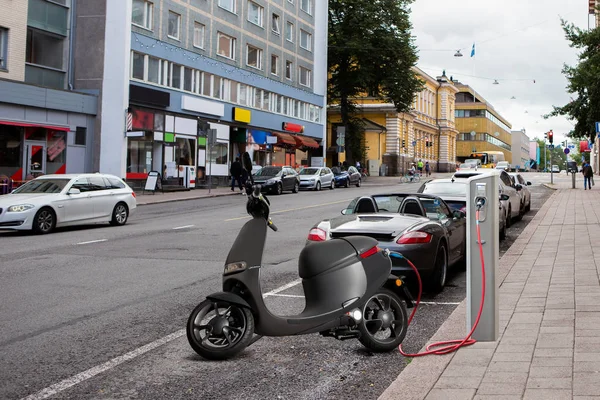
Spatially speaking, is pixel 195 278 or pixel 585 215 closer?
pixel 195 278

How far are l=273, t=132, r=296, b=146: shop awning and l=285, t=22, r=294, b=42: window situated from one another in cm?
736

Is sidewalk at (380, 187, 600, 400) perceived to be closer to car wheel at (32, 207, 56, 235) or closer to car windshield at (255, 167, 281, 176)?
car wheel at (32, 207, 56, 235)

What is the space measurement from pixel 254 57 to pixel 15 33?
20116 mm

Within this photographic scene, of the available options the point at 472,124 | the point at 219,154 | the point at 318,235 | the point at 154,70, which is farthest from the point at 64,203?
the point at 472,124

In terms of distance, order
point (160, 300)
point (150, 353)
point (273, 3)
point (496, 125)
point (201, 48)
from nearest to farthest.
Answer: point (150, 353) → point (160, 300) → point (201, 48) → point (273, 3) → point (496, 125)

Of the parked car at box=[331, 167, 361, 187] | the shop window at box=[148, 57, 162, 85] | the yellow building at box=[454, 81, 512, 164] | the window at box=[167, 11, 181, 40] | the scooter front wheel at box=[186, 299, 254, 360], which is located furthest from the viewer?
the yellow building at box=[454, 81, 512, 164]

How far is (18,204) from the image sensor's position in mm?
16188

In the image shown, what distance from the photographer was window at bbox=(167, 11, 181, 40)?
37.2 metres

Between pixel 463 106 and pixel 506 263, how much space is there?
121957mm

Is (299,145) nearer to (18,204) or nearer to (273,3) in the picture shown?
(273,3)

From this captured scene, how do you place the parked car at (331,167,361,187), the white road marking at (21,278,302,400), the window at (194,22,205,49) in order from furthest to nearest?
the parked car at (331,167,361,187)
the window at (194,22,205,49)
the white road marking at (21,278,302,400)

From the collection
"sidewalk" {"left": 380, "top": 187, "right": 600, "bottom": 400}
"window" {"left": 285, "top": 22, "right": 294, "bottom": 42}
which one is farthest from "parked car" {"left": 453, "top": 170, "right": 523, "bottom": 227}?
"window" {"left": 285, "top": 22, "right": 294, "bottom": 42}

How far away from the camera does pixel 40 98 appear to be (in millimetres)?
28750

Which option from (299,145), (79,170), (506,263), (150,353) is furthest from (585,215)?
(299,145)
